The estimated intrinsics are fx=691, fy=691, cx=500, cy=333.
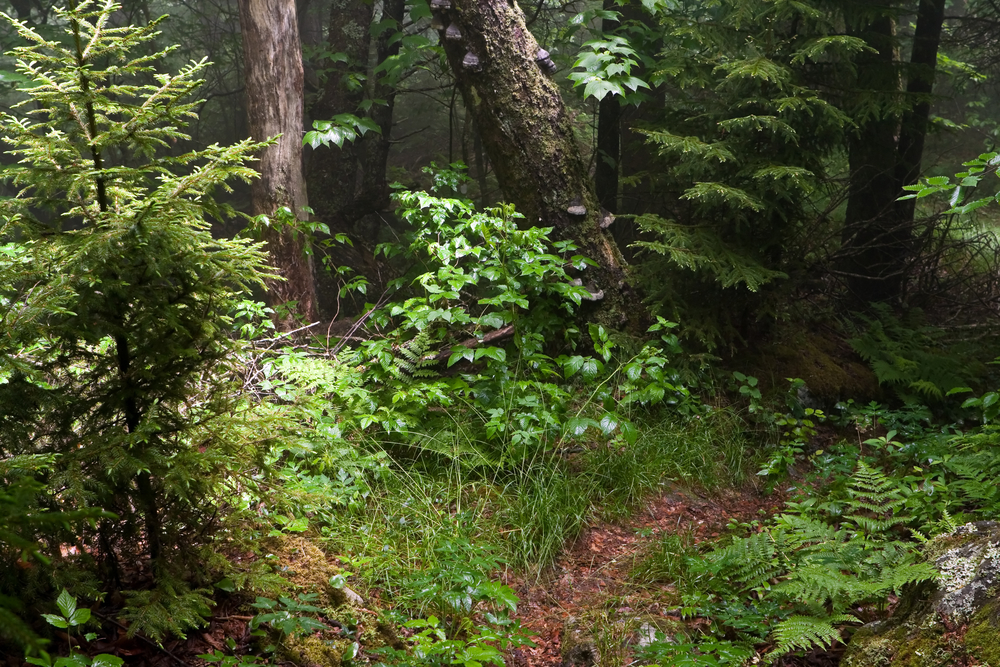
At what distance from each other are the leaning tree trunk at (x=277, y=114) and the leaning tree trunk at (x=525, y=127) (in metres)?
1.39

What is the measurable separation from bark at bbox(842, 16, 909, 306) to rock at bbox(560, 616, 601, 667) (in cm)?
423

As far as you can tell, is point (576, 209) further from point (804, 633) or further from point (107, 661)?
point (107, 661)

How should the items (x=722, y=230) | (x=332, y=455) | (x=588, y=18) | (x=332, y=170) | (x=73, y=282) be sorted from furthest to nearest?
(x=332, y=170), (x=588, y=18), (x=722, y=230), (x=332, y=455), (x=73, y=282)

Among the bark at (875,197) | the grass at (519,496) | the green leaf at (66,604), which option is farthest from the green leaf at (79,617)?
the bark at (875,197)

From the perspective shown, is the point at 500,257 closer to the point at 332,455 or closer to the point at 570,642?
the point at 332,455

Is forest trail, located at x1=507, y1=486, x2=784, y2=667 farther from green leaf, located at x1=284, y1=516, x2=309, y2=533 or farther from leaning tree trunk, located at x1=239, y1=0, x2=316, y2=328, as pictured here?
leaning tree trunk, located at x1=239, y1=0, x2=316, y2=328

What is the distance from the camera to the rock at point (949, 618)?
7.34 ft

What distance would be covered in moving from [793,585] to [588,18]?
4.85m

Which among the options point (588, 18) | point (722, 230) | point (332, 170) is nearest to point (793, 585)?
point (722, 230)

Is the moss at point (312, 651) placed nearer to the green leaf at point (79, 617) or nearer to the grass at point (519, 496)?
Result: the grass at point (519, 496)

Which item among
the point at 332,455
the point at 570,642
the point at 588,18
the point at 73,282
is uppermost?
the point at 588,18

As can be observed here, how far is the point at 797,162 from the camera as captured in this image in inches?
205

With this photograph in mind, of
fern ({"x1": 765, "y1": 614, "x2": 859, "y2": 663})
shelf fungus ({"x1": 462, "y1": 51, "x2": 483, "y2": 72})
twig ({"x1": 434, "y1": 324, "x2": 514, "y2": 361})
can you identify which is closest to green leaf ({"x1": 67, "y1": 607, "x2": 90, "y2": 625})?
fern ({"x1": 765, "y1": 614, "x2": 859, "y2": 663})

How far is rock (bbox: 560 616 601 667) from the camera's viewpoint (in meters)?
3.07
